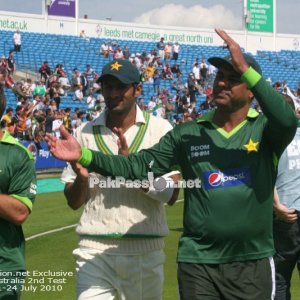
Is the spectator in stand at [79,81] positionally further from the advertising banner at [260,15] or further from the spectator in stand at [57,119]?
the advertising banner at [260,15]

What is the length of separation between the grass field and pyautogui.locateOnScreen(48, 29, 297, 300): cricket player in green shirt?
14.2ft

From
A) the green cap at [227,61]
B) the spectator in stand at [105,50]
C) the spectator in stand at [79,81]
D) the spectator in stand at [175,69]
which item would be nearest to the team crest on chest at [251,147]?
the green cap at [227,61]

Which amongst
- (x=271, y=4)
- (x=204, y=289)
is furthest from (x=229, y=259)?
(x=271, y=4)

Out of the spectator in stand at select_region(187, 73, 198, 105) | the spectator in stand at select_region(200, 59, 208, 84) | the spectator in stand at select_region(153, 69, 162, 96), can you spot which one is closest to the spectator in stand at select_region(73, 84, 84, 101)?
the spectator in stand at select_region(153, 69, 162, 96)

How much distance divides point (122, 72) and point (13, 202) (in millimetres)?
1337

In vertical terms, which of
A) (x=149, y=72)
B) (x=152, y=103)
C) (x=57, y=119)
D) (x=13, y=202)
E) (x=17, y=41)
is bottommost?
(x=13, y=202)

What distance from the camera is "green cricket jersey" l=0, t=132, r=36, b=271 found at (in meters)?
4.93

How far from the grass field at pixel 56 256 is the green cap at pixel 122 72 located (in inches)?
158

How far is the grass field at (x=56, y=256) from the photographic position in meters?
9.55

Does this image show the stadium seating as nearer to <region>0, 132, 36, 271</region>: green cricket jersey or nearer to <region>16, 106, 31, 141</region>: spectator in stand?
<region>16, 106, 31, 141</region>: spectator in stand

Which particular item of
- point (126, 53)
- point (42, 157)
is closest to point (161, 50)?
point (126, 53)

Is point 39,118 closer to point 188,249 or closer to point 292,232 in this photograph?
point 292,232

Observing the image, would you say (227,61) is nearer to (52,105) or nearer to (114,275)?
(114,275)

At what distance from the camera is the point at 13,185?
195 inches
